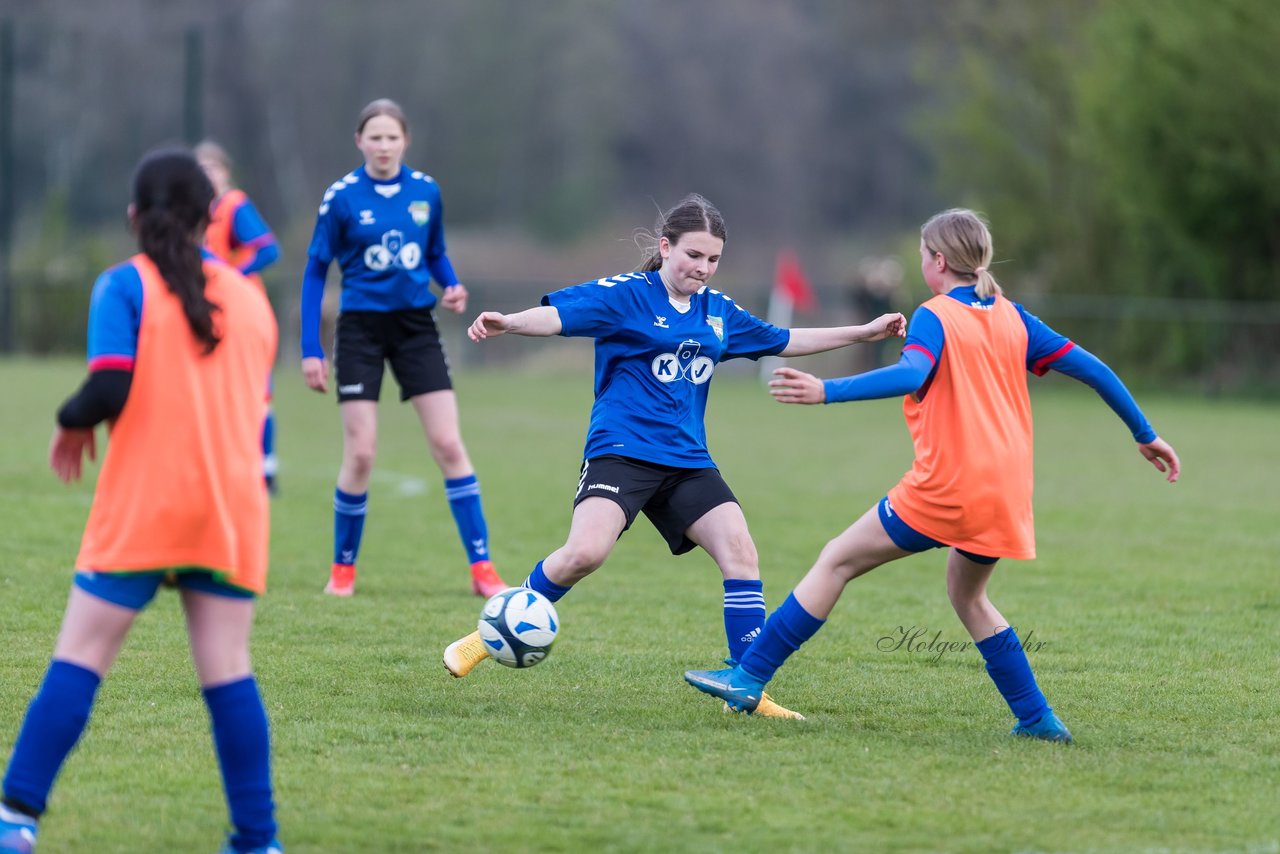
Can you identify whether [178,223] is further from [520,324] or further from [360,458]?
[360,458]

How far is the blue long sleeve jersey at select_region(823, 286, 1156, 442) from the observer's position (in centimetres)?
443

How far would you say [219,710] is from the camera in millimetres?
3514

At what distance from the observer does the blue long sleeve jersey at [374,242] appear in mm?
7039

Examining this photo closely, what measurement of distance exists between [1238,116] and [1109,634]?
780 inches

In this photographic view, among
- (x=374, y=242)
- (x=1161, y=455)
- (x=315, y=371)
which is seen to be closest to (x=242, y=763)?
(x=1161, y=455)

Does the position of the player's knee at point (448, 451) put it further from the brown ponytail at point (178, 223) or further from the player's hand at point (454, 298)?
the brown ponytail at point (178, 223)

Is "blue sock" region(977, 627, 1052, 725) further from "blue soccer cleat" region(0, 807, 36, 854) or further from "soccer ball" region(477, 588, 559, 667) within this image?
"blue soccer cleat" region(0, 807, 36, 854)

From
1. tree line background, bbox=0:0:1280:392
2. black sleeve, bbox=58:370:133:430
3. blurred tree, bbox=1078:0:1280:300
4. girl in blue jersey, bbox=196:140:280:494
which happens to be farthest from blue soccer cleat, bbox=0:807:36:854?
blurred tree, bbox=1078:0:1280:300

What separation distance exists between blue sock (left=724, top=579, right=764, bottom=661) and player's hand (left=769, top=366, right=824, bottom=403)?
1.10m

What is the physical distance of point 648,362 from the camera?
17.3ft

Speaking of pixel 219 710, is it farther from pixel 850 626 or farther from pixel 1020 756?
pixel 850 626

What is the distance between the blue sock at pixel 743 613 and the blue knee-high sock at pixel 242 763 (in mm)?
2143

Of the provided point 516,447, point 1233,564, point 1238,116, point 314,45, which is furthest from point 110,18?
point 1233,564

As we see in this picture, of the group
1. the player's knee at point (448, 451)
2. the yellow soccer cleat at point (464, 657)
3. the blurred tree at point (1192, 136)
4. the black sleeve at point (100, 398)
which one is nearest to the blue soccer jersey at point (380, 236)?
the player's knee at point (448, 451)
